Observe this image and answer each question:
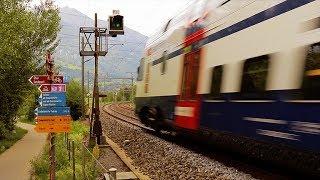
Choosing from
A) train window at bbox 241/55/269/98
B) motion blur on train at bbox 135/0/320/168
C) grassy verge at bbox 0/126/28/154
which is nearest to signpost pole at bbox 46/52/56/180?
motion blur on train at bbox 135/0/320/168

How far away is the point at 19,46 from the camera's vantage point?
24.8 m

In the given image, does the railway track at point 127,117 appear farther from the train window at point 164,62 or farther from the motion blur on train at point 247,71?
the motion blur on train at point 247,71

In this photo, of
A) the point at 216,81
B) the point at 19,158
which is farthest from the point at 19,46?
the point at 216,81

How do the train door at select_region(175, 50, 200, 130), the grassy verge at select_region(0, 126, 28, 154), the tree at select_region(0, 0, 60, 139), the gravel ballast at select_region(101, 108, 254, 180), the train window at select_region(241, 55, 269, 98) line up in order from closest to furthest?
the train window at select_region(241, 55, 269, 98), the gravel ballast at select_region(101, 108, 254, 180), the train door at select_region(175, 50, 200, 130), the tree at select_region(0, 0, 60, 139), the grassy verge at select_region(0, 126, 28, 154)

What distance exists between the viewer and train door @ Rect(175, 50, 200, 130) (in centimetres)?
1227

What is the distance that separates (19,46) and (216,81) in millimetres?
16237

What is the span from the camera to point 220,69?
1083 centimetres

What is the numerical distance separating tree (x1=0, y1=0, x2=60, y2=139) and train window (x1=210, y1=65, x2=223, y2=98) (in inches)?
445

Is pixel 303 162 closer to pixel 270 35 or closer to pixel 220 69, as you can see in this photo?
pixel 270 35

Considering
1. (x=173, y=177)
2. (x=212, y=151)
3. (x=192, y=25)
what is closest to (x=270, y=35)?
(x=173, y=177)

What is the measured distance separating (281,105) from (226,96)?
7.81ft

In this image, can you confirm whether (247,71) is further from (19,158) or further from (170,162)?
(19,158)

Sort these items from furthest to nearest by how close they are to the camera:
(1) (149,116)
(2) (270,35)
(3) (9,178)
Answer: (1) (149,116), (3) (9,178), (2) (270,35)

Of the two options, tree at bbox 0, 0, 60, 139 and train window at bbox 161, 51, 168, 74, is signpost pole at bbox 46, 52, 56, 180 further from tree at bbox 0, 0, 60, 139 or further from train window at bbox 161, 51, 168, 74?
tree at bbox 0, 0, 60, 139
